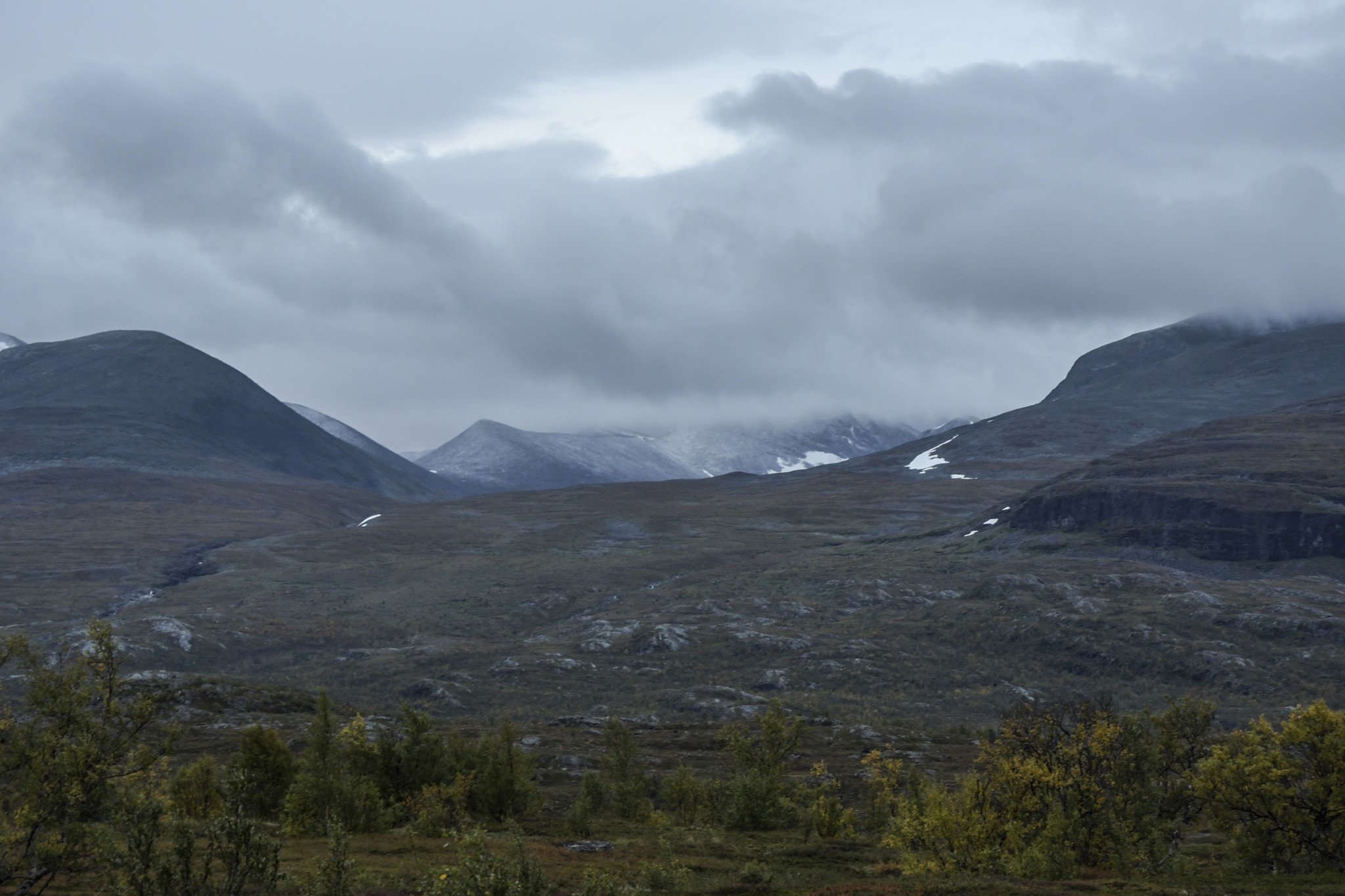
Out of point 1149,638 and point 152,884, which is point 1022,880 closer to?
point 152,884

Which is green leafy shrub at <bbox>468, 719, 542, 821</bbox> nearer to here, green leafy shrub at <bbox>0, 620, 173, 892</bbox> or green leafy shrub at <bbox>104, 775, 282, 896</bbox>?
green leafy shrub at <bbox>0, 620, 173, 892</bbox>

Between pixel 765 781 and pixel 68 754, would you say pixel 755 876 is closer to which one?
pixel 765 781

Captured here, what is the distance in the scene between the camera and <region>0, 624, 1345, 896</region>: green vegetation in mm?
19484

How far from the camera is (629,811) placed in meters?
53.3

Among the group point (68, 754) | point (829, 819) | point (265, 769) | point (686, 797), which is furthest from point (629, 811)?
point (68, 754)

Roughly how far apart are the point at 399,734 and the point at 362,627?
2600 inches

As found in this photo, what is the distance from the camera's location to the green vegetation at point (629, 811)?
1948 cm

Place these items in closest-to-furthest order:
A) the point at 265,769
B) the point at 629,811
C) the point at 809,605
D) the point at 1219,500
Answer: the point at 265,769 < the point at 629,811 < the point at 809,605 < the point at 1219,500

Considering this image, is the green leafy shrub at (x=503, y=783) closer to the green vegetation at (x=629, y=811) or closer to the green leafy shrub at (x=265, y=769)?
A: the green vegetation at (x=629, y=811)

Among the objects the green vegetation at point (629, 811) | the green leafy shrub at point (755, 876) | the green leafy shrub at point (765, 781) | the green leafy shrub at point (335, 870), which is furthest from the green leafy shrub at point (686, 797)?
the green leafy shrub at point (335, 870)

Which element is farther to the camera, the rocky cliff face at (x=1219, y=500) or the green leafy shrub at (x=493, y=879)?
the rocky cliff face at (x=1219, y=500)

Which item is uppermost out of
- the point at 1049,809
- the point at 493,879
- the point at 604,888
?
the point at 493,879

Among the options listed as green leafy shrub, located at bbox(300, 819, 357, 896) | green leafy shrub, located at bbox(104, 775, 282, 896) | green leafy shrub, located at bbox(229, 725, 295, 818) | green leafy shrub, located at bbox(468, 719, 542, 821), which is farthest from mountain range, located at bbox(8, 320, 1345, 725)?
green leafy shrub, located at bbox(104, 775, 282, 896)

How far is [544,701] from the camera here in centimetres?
9788
